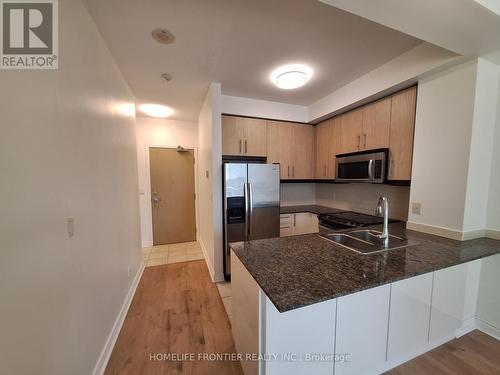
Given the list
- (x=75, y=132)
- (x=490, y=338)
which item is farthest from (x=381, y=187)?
(x=75, y=132)

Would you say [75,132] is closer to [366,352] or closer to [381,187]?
[366,352]

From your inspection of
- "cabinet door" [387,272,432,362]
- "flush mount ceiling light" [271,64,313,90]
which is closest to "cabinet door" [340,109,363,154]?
"flush mount ceiling light" [271,64,313,90]

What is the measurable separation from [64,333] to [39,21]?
1626mm

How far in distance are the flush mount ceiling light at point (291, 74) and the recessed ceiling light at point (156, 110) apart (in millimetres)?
2083

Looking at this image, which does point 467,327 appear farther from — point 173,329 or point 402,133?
point 173,329

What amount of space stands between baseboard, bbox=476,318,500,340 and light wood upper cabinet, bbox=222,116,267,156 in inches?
116

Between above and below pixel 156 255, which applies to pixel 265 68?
above

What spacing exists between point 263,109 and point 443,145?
2276mm

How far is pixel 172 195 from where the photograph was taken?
4.14 meters

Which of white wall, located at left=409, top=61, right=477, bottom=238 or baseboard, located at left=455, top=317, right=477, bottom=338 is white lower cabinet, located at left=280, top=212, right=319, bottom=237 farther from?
baseboard, located at left=455, top=317, right=477, bottom=338

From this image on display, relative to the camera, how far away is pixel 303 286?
37.1 inches

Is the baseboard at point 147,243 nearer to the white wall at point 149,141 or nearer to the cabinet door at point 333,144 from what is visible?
the white wall at point 149,141

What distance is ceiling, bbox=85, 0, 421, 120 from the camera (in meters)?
1.38

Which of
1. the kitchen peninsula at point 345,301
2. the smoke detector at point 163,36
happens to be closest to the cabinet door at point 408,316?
the kitchen peninsula at point 345,301
